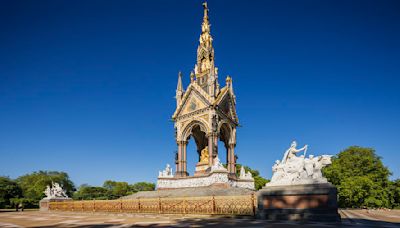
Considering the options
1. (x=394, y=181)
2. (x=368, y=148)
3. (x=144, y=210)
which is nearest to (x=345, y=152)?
Answer: (x=368, y=148)

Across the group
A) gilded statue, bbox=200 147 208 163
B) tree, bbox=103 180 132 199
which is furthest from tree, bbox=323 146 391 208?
tree, bbox=103 180 132 199

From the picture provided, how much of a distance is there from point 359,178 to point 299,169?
27306 mm

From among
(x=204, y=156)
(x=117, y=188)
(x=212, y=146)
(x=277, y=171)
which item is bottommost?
(x=117, y=188)

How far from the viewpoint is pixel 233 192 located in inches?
793

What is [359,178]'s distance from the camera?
34.2 metres

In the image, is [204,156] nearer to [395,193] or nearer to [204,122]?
[204,122]

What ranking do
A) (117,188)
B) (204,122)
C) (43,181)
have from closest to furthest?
1. (204,122)
2. (43,181)
3. (117,188)

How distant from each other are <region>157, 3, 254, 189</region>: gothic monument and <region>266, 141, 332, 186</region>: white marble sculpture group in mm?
12641

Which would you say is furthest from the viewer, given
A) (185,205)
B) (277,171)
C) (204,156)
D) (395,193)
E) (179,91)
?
(395,193)

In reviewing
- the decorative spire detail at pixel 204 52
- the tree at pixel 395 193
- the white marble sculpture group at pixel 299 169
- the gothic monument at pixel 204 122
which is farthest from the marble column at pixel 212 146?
the tree at pixel 395 193

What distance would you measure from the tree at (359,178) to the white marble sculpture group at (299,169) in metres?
24.3

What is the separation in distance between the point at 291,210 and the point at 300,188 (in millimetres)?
953

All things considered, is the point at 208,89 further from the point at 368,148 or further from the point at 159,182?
the point at 368,148

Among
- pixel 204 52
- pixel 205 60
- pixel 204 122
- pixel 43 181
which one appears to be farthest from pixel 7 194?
pixel 204 52
